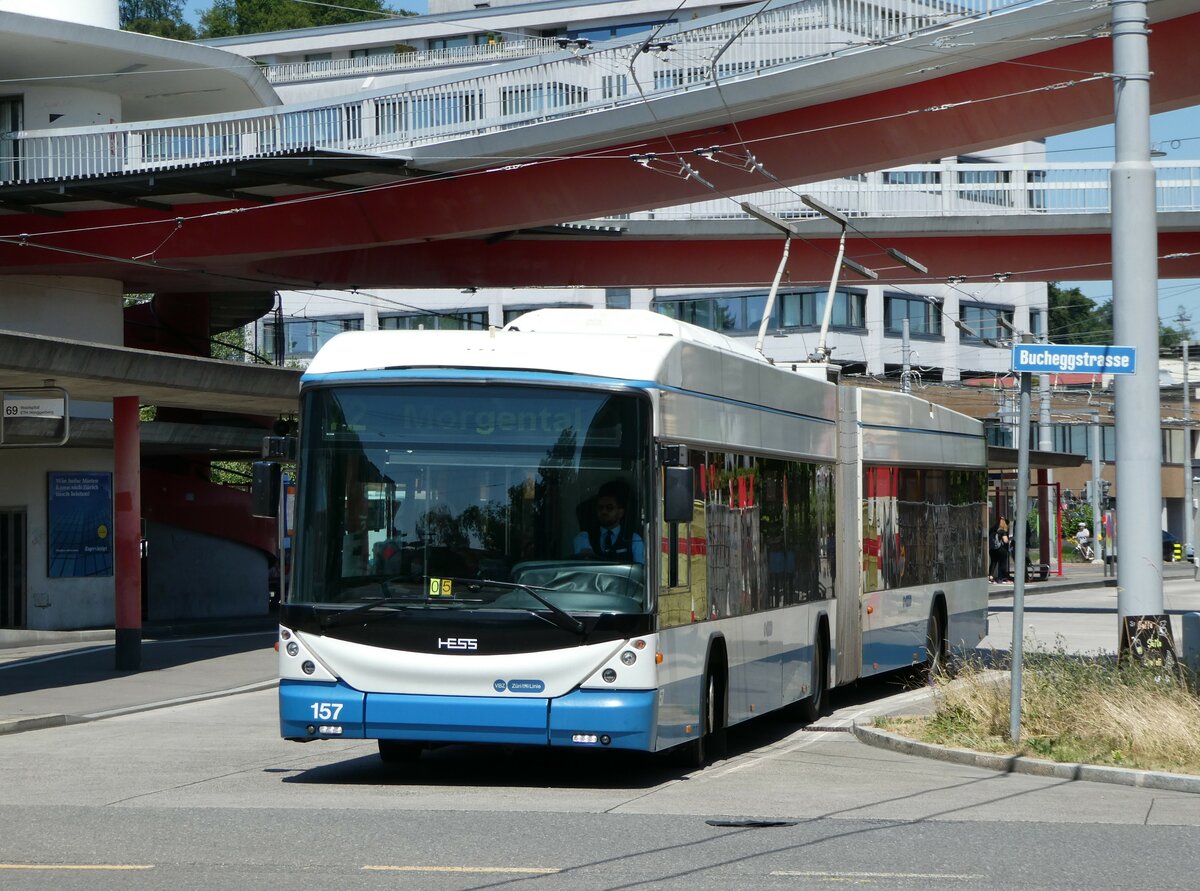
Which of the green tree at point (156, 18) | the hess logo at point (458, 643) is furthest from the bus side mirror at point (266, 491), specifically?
the green tree at point (156, 18)

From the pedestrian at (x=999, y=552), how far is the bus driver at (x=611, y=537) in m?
41.3

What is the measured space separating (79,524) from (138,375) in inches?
462

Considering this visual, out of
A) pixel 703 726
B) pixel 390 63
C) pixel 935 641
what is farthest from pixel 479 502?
pixel 390 63

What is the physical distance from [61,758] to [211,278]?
2506cm

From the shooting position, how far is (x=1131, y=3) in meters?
14.5

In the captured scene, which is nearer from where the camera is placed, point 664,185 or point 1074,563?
point 664,185

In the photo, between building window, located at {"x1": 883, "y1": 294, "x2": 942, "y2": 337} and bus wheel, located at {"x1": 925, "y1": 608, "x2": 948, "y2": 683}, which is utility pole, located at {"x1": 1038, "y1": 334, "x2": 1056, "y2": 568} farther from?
bus wheel, located at {"x1": 925, "y1": 608, "x2": 948, "y2": 683}

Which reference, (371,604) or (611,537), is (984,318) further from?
(371,604)

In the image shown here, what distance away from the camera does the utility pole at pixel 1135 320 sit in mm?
14133

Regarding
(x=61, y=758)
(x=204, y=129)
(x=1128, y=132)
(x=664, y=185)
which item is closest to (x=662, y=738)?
(x=61, y=758)

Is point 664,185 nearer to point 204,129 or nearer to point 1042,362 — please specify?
point 204,129

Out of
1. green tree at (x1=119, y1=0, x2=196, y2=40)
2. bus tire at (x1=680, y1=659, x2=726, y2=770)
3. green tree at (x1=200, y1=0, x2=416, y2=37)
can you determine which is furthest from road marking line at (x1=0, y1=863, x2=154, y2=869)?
green tree at (x1=200, y1=0, x2=416, y2=37)

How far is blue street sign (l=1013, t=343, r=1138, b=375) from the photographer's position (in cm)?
1312

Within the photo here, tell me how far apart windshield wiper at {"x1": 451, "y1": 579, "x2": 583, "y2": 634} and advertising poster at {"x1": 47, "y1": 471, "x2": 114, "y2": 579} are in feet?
79.2
